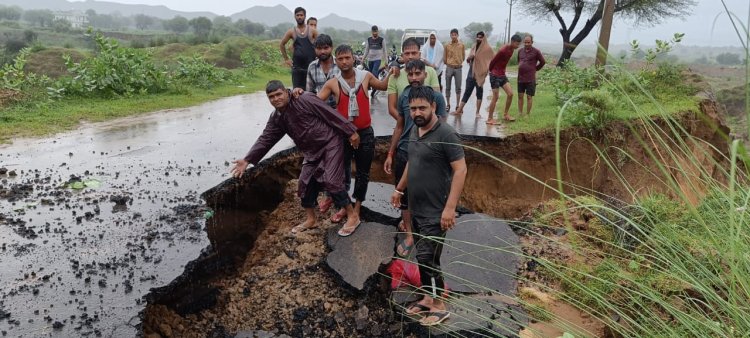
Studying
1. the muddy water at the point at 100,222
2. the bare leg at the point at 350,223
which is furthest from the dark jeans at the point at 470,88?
the bare leg at the point at 350,223

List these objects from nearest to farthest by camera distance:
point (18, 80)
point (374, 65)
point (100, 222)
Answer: point (100, 222)
point (18, 80)
point (374, 65)

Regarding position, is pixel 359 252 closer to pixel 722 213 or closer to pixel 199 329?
pixel 199 329

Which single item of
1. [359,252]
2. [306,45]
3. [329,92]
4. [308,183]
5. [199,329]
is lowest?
[199,329]

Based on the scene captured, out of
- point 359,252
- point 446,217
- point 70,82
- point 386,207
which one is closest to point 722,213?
point 446,217

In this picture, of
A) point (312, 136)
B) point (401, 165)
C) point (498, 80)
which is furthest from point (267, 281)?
point (498, 80)

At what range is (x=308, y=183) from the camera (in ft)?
14.4

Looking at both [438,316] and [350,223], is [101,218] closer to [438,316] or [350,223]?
[350,223]

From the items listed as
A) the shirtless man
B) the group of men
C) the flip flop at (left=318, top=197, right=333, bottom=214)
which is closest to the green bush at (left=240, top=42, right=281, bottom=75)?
the shirtless man

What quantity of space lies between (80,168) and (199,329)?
3.34 m

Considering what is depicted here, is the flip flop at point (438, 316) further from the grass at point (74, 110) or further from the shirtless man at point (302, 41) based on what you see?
the grass at point (74, 110)

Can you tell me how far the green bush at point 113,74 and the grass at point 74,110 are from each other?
310mm

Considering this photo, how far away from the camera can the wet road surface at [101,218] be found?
130 inches

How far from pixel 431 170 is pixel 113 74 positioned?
968 centimetres

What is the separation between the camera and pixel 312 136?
4211 millimetres
